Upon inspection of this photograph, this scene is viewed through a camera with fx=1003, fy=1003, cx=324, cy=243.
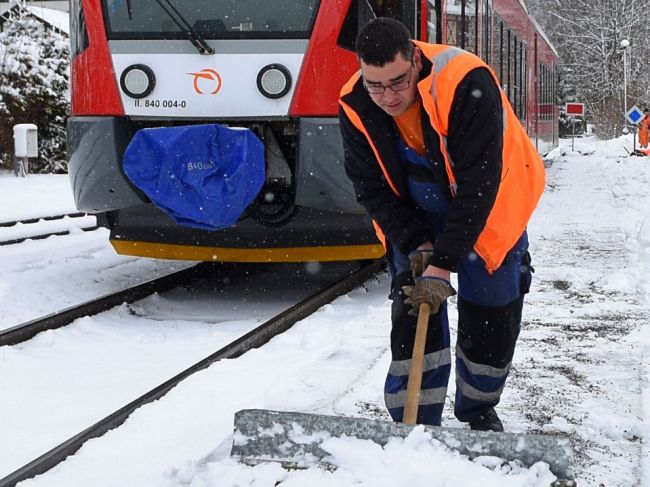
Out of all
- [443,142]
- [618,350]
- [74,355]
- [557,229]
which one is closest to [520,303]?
[443,142]

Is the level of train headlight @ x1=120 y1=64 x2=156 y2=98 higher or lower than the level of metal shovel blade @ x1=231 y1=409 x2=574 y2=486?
higher

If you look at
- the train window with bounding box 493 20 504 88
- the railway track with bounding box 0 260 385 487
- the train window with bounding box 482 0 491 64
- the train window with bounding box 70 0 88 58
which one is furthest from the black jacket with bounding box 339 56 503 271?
the train window with bounding box 493 20 504 88

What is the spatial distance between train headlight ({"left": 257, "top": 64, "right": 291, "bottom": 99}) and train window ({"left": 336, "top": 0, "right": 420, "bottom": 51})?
41cm

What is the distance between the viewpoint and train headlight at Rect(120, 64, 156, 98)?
648 cm

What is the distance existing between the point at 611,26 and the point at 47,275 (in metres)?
52.6

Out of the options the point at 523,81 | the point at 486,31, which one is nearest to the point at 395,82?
the point at 486,31

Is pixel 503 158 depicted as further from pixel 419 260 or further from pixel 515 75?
pixel 515 75

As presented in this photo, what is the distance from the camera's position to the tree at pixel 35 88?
19.7m

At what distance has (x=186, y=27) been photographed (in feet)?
21.3

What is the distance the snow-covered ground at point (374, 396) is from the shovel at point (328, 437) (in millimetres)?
37

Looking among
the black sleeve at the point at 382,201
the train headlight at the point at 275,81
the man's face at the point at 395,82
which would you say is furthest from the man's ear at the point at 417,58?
the train headlight at the point at 275,81

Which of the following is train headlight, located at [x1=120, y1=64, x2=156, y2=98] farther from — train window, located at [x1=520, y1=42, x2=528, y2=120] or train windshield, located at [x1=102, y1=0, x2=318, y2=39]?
train window, located at [x1=520, y1=42, x2=528, y2=120]

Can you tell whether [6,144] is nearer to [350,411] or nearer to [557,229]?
[557,229]

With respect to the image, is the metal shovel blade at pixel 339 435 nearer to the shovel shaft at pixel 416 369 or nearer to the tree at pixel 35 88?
the shovel shaft at pixel 416 369
